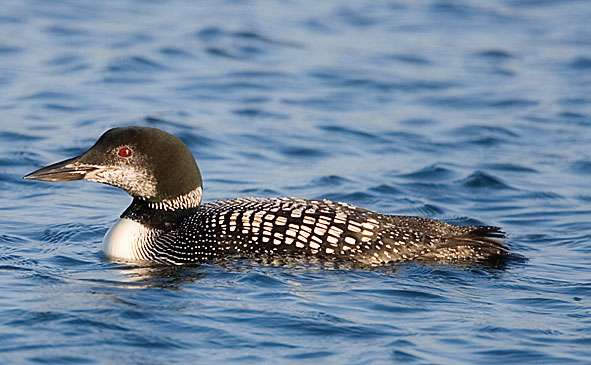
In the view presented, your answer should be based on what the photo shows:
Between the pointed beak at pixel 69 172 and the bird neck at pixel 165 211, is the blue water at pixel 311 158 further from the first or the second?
the pointed beak at pixel 69 172

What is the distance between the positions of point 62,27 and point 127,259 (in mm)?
7881

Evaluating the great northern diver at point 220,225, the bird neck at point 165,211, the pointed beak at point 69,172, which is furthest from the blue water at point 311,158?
the pointed beak at point 69,172

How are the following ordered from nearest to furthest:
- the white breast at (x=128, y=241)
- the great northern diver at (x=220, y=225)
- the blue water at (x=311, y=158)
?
the blue water at (x=311, y=158) < the great northern diver at (x=220, y=225) < the white breast at (x=128, y=241)

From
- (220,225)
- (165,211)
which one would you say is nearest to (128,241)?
(165,211)

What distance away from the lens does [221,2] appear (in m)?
15.6

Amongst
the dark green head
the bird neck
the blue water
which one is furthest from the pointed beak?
the blue water

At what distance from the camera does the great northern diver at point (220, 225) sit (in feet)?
20.0

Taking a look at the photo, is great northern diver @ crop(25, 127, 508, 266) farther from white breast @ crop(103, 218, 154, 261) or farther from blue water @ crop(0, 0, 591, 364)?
blue water @ crop(0, 0, 591, 364)

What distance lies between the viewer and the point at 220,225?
616cm

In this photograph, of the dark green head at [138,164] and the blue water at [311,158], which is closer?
the blue water at [311,158]

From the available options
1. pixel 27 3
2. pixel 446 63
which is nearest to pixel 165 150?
pixel 446 63

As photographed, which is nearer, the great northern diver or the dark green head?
the great northern diver

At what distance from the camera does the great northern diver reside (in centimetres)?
610

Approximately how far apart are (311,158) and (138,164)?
10.8 feet
